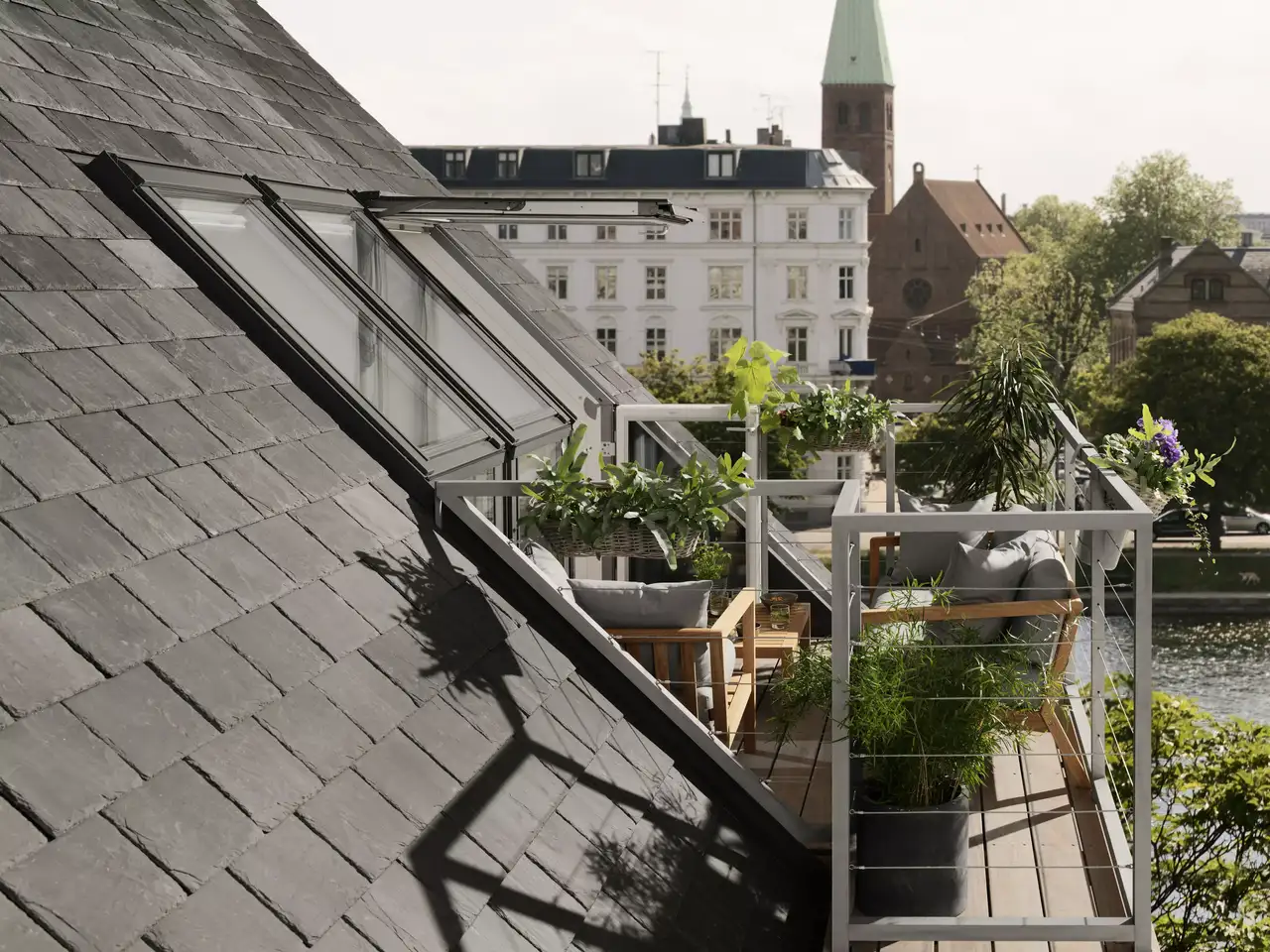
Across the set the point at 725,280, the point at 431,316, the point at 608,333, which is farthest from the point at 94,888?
the point at 608,333

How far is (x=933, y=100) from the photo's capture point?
281 feet

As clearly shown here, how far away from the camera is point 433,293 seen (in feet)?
20.0

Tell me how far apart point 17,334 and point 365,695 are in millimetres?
1049

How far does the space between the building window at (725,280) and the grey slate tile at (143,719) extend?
49.6 metres

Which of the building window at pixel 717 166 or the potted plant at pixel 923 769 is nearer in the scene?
the potted plant at pixel 923 769

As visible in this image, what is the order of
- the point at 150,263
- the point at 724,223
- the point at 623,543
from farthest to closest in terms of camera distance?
the point at 724,223, the point at 623,543, the point at 150,263

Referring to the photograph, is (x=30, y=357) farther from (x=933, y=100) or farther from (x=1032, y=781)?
(x=933, y=100)

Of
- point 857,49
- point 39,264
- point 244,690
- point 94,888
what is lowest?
point 94,888

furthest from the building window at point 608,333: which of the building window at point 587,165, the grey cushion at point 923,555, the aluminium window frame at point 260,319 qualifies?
the aluminium window frame at point 260,319

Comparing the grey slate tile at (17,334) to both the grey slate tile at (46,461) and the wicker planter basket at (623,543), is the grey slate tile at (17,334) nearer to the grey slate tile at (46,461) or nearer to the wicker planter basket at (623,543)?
the grey slate tile at (46,461)

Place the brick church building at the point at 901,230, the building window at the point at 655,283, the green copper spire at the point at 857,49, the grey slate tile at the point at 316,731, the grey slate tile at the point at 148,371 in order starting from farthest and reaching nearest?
the green copper spire at the point at 857,49 < the brick church building at the point at 901,230 < the building window at the point at 655,283 < the grey slate tile at the point at 148,371 < the grey slate tile at the point at 316,731

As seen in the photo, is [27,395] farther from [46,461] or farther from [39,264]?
[39,264]

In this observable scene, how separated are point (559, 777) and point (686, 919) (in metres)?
0.42

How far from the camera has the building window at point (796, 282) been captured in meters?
51.7
